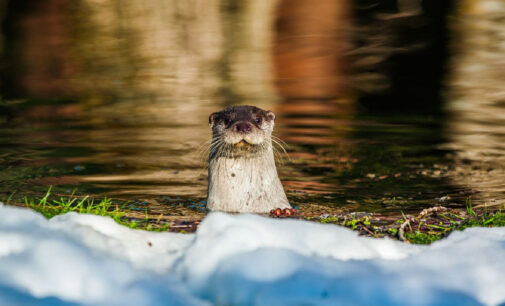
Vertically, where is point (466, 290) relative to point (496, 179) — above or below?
above

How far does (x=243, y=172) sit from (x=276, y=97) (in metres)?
11.7

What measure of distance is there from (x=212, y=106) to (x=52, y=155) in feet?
20.7

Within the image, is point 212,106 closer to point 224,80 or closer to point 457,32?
point 224,80

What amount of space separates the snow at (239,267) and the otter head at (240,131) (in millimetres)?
2595

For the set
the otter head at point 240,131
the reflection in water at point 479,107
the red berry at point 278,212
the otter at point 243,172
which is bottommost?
the reflection in water at point 479,107

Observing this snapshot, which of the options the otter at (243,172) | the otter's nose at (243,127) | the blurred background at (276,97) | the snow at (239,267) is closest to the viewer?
the snow at (239,267)

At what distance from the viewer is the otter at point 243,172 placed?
24.1ft

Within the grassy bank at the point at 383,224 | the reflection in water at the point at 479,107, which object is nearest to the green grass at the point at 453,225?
the grassy bank at the point at 383,224

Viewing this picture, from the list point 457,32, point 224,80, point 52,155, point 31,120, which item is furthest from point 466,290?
point 457,32

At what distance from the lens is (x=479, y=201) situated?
861 cm

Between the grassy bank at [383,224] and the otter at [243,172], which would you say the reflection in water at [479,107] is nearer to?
the grassy bank at [383,224]

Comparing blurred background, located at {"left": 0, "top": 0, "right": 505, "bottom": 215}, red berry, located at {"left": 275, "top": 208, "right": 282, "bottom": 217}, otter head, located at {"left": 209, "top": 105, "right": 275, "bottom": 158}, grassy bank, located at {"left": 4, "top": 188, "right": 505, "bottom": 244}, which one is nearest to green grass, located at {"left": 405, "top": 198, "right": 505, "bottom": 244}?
grassy bank, located at {"left": 4, "top": 188, "right": 505, "bottom": 244}

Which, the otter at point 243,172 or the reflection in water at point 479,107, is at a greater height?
the otter at point 243,172

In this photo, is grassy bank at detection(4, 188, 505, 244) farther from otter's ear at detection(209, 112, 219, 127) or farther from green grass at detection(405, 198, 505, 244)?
otter's ear at detection(209, 112, 219, 127)
